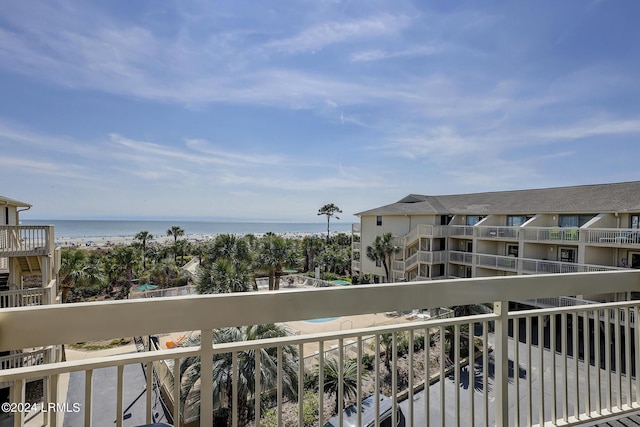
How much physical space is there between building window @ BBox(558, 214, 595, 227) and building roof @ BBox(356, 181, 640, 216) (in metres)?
0.29

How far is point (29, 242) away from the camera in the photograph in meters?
7.30

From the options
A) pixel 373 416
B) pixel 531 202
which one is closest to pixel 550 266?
pixel 531 202

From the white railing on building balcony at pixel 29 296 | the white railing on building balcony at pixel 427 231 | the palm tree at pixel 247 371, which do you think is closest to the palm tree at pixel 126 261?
the white railing on building balcony at pixel 29 296

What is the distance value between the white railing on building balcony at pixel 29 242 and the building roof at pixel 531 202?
15.4 m

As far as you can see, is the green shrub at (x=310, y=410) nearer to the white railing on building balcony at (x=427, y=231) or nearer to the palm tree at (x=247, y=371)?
the palm tree at (x=247, y=371)

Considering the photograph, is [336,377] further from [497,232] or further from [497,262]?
[497,232]

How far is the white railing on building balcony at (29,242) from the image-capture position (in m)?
7.08

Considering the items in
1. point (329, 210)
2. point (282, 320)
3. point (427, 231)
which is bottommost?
point (427, 231)

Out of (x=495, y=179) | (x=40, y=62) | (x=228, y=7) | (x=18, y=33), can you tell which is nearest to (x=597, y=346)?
(x=228, y=7)

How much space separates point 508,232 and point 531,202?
195 cm

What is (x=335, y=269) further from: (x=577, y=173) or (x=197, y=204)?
(x=197, y=204)

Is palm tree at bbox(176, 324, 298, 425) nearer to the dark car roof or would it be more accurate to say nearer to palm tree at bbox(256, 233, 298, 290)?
the dark car roof

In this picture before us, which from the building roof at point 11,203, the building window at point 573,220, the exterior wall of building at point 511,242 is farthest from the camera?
the building window at point 573,220

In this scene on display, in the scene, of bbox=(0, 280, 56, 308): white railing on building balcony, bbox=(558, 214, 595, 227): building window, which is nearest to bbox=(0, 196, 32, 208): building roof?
bbox=(0, 280, 56, 308): white railing on building balcony
